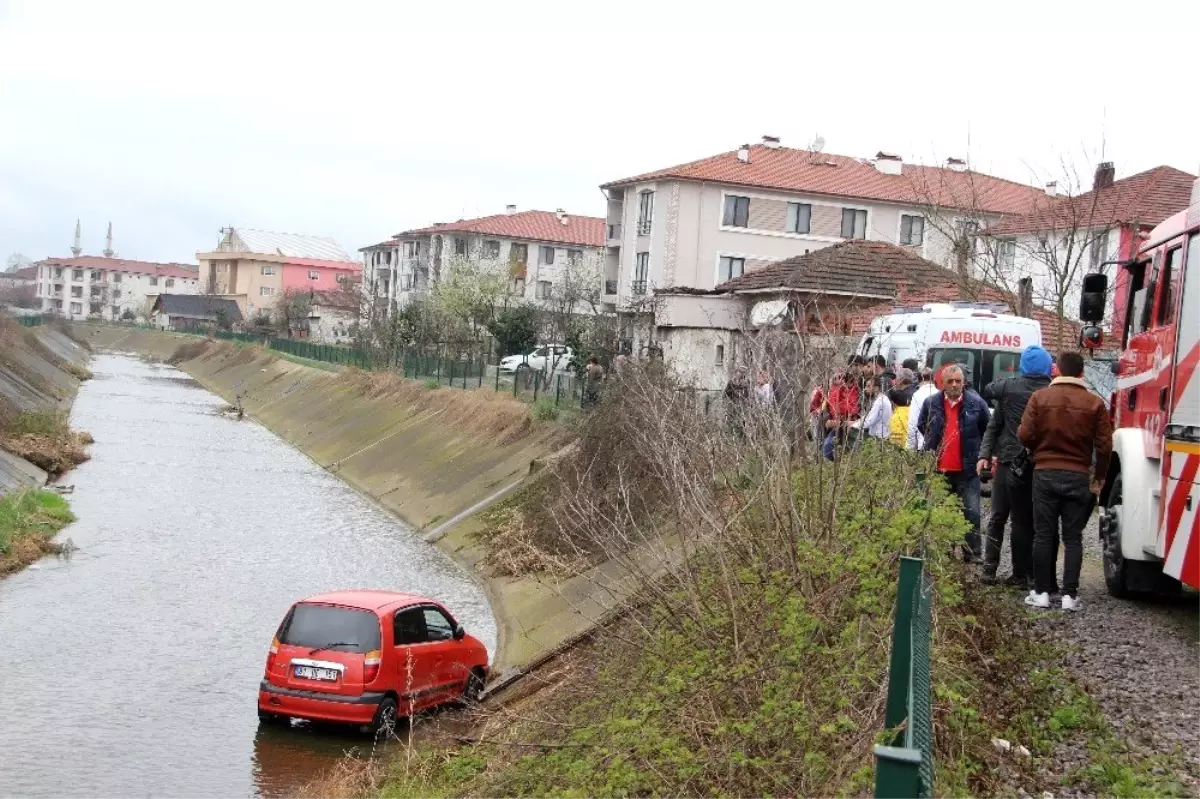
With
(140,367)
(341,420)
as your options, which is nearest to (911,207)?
(341,420)

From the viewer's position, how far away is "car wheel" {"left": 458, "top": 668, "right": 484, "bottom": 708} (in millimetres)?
17969

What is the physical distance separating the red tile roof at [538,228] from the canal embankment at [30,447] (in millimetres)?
27084

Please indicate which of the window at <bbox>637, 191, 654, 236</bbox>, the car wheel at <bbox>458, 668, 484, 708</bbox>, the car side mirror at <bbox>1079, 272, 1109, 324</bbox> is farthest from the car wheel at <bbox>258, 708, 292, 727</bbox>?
the window at <bbox>637, 191, 654, 236</bbox>

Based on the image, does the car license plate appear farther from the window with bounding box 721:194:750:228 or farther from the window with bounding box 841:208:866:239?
the window with bounding box 841:208:866:239

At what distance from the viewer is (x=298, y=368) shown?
273 feet

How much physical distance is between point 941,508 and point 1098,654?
146 centimetres

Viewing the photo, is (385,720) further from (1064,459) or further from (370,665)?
(1064,459)

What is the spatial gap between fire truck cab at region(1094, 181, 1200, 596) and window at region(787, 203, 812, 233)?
51153 millimetres

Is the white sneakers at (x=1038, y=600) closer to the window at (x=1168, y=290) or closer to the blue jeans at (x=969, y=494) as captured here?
the blue jeans at (x=969, y=494)

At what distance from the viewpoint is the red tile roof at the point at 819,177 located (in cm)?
6369

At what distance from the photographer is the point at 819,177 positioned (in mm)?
65750

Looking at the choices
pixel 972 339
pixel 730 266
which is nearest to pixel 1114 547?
pixel 972 339

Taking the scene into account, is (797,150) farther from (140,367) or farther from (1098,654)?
(140,367)

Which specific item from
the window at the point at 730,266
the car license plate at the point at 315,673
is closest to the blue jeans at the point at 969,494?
the car license plate at the point at 315,673
